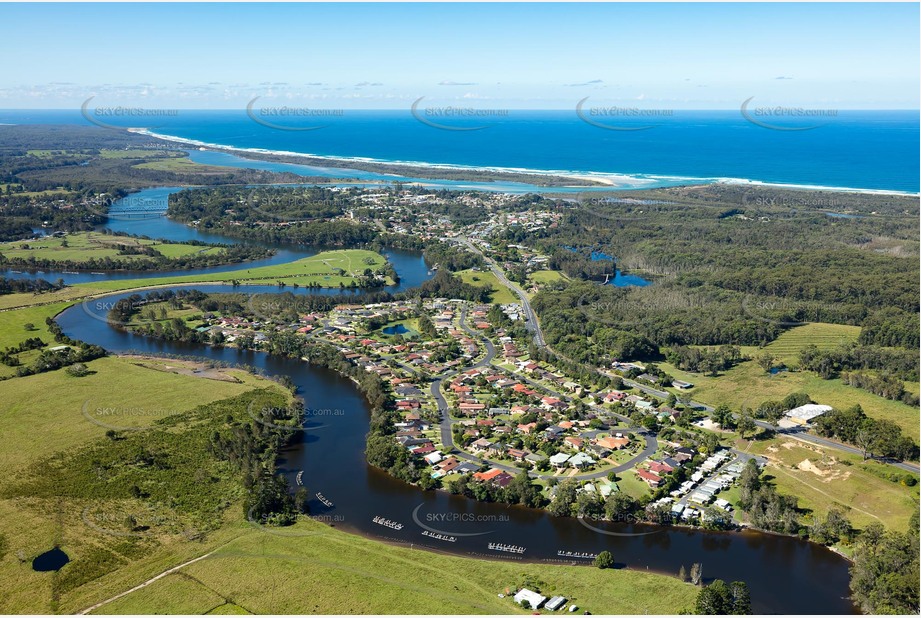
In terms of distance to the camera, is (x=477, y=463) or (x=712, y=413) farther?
(x=712, y=413)

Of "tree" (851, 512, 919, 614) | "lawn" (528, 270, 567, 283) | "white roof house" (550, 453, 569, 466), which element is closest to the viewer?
"tree" (851, 512, 919, 614)

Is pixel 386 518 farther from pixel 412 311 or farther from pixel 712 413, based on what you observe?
pixel 412 311

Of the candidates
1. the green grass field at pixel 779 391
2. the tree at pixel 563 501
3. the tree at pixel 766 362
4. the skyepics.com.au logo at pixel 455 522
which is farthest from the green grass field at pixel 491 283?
the skyepics.com.au logo at pixel 455 522

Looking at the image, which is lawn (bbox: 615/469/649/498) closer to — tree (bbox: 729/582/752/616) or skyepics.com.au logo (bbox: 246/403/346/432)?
tree (bbox: 729/582/752/616)

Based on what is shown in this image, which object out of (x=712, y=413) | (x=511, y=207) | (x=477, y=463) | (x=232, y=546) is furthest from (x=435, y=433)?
(x=511, y=207)

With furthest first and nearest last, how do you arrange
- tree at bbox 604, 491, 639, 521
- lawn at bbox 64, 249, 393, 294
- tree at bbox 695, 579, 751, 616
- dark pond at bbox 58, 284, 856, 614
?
lawn at bbox 64, 249, 393, 294 < tree at bbox 604, 491, 639, 521 < dark pond at bbox 58, 284, 856, 614 < tree at bbox 695, 579, 751, 616

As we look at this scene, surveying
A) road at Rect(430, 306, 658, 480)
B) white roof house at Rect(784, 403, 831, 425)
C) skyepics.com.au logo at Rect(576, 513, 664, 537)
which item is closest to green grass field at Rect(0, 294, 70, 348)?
road at Rect(430, 306, 658, 480)

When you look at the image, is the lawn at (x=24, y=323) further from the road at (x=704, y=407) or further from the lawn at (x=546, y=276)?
the lawn at (x=546, y=276)
